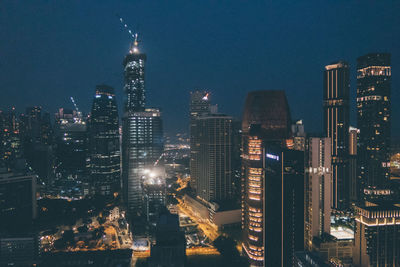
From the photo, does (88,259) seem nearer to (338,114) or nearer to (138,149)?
(138,149)

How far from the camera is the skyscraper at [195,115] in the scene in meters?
79.7

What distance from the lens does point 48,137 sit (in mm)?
96000

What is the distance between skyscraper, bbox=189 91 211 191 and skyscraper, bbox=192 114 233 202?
704cm

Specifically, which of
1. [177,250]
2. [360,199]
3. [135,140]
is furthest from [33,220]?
[360,199]

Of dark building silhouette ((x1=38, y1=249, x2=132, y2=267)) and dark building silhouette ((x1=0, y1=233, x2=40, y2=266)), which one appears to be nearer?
dark building silhouette ((x1=38, y1=249, x2=132, y2=267))

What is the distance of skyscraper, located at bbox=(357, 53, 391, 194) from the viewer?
6806 cm

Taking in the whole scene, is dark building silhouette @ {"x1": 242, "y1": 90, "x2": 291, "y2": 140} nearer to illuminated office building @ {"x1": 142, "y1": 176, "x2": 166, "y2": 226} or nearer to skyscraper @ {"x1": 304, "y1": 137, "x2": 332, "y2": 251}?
skyscraper @ {"x1": 304, "y1": 137, "x2": 332, "y2": 251}

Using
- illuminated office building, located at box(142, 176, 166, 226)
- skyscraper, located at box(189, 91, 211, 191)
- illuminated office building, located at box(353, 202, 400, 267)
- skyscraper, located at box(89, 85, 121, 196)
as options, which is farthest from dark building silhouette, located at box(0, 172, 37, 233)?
illuminated office building, located at box(353, 202, 400, 267)

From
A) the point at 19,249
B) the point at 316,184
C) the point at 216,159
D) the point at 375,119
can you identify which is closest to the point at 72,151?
the point at 216,159

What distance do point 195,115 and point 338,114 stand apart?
50.6m

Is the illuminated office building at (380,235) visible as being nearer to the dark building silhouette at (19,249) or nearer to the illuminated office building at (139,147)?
the dark building silhouette at (19,249)

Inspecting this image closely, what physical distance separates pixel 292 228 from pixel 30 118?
102647 mm

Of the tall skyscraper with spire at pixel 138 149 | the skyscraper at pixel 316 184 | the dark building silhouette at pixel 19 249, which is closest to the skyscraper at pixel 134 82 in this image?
the tall skyscraper with spire at pixel 138 149

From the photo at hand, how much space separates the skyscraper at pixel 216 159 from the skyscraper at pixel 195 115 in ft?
23.1
